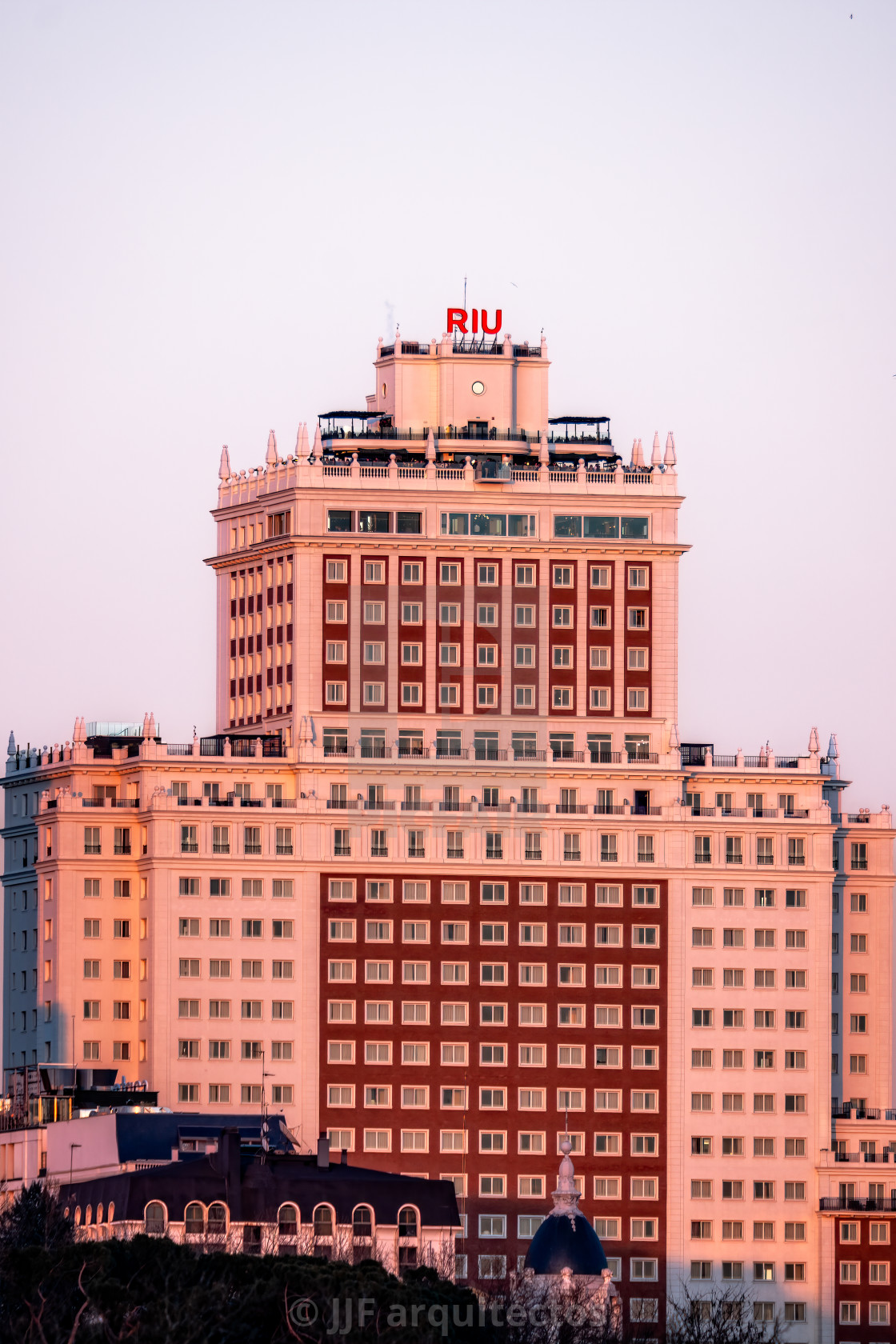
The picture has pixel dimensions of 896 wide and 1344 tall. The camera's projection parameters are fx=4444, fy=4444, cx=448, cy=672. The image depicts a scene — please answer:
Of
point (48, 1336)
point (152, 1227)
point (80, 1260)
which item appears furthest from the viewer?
point (152, 1227)

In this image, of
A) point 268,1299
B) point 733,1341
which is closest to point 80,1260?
point 268,1299

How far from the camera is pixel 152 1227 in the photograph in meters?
199

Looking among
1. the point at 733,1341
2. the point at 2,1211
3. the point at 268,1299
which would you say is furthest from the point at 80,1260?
the point at 733,1341

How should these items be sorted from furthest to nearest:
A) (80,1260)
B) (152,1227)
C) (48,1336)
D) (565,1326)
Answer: (152,1227) < (565,1326) < (80,1260) < (48,1336)

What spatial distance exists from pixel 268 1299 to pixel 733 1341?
4061 cm

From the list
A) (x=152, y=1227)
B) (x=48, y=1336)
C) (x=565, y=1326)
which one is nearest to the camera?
(x=48, y=1336)

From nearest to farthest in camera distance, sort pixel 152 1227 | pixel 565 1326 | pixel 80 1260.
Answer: pixel 80 1260
pixel 565 1326
pixel 152 1227

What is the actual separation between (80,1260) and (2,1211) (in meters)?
29.1

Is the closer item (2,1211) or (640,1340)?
(2,1211)

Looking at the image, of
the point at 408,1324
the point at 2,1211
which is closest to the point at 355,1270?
the point at 408,1324

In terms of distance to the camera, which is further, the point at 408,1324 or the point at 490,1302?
the point at 490,1302

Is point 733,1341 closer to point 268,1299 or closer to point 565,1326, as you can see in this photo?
point 565,1326

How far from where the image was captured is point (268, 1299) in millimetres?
152500

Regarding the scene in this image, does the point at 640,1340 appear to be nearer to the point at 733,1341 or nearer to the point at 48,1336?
the point at 733,1341
